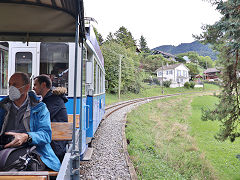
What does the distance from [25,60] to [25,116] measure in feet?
7.39

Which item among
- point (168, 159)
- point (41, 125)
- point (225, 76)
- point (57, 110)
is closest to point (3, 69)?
point (57, 110)

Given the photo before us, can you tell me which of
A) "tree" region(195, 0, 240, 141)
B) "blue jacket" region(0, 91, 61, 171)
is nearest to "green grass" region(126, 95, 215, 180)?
"tree" region(195, 0, 240, 141)

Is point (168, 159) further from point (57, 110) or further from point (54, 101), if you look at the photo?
point (54, 101)

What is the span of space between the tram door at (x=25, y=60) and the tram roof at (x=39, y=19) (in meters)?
0.65

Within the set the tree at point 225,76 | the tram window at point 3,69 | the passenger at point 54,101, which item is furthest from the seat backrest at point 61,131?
the tree at point 225,76

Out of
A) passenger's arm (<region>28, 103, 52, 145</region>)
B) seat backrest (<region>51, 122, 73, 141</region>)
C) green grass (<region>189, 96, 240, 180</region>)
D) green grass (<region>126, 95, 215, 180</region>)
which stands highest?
passenger's arm (<region>28, 103, 52, 145</region>)

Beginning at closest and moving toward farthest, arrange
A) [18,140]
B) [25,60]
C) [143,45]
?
1. [18,140]
2. [25,60]
3. [143,45]

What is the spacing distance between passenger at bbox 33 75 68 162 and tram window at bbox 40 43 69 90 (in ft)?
2.86

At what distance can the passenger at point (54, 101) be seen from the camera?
3018mm

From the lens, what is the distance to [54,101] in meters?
3.21

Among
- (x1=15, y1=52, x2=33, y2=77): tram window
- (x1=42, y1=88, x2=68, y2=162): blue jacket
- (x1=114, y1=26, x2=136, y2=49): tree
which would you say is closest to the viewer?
(x1=42, y1=88, x2=68, y2=162): blue jacket

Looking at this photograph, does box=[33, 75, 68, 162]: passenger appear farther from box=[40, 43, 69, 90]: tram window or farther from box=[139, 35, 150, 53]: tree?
box=[139, 35, 150, 53]: tree

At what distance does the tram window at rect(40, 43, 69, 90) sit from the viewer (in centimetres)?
415

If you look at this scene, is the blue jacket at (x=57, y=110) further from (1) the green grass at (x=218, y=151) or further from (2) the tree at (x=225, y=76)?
(1) the green grass at (x=218, y=151)
